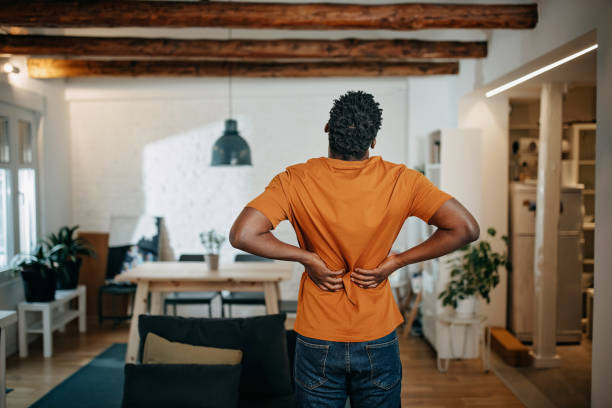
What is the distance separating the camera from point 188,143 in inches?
253

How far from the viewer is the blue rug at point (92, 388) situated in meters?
3.71

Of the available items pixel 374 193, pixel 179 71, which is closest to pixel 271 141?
pixel 179 71

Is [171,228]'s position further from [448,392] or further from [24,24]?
[448,392]

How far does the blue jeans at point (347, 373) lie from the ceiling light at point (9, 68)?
15.3 ft

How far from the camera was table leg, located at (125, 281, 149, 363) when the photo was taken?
14.4 ft

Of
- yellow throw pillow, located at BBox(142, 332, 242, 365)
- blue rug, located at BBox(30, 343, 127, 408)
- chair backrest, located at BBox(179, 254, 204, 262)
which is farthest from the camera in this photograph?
chair backrest, located at BBox(179, 254, 204, 262)

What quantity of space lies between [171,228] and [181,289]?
6.63 ft

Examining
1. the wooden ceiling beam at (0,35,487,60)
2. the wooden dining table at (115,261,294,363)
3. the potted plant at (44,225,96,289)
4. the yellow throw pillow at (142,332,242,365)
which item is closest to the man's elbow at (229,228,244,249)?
the yellow throw pillow at (142,332,242,365)

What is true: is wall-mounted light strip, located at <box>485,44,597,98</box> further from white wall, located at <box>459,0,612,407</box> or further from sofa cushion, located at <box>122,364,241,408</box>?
sofa cushion, located at <box>122,364,241,408</box>

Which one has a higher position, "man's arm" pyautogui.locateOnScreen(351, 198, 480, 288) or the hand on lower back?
"man's arm" pyautogui.locateOnScreen(351, 198, 480, 288)

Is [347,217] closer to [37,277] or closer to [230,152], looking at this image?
[230,152]

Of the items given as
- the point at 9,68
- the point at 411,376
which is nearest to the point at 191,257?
the point at 9,68

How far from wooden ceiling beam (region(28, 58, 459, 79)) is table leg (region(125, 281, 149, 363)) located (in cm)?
239

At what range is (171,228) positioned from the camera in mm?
6438
